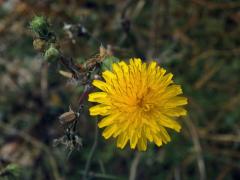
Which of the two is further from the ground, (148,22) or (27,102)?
(148,22)

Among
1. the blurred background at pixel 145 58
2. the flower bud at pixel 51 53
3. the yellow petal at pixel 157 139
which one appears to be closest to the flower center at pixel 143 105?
the yellow petal at pixel 157 139

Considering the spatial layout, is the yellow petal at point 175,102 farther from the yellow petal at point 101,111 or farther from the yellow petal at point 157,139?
the yellow petal at point 101,111

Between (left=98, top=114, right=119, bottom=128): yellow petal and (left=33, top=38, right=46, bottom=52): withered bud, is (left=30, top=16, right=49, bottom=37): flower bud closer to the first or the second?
(left=33, top=38, right=46, bottom=52): withered bud

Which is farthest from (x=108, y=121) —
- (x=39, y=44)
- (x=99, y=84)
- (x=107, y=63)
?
(x=39, y=44)

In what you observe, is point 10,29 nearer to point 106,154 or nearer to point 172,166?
point 106,154

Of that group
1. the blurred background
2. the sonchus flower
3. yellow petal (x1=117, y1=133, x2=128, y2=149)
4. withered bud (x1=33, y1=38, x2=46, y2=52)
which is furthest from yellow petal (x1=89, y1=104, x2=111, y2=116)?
the blurred background

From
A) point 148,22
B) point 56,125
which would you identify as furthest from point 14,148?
point 148,22
